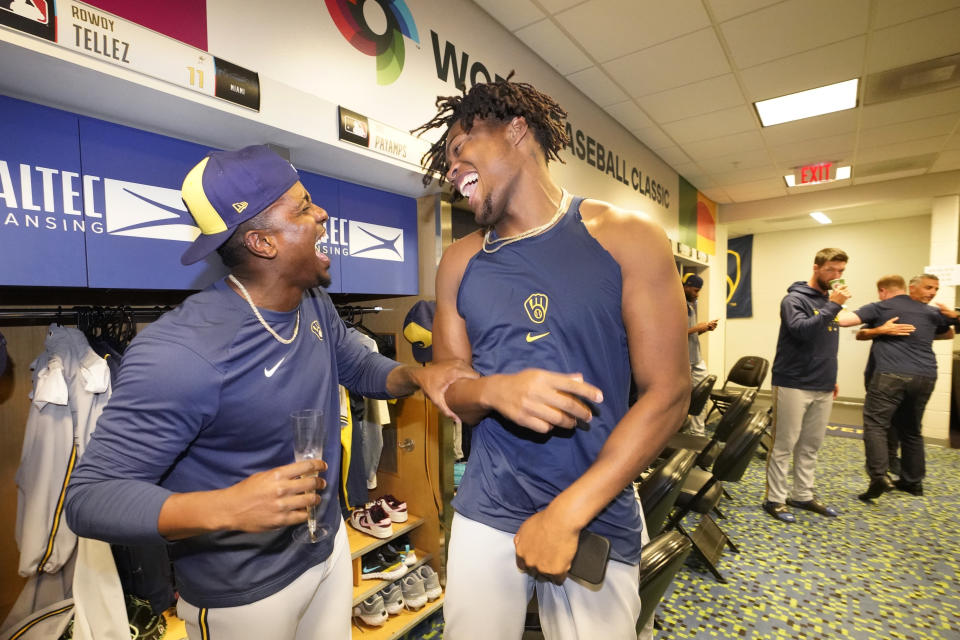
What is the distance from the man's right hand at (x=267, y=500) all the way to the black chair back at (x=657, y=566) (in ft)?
2.68

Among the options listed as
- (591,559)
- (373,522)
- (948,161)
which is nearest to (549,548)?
(591,559)

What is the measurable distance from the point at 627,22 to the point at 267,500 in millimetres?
3150

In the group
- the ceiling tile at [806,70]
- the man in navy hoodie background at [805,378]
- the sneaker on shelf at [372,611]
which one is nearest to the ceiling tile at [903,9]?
the ceiling tile at [806,70]

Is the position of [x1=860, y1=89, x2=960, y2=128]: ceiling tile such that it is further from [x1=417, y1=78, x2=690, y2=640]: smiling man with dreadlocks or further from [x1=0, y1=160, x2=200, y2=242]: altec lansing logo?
[x1=0, y1=160, x2=200, y2=242]: altec lansing logo

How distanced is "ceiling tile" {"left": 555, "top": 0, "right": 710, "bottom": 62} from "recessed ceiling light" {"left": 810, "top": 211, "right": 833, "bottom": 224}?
534 centimetres

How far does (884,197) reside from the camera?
19.8 feet

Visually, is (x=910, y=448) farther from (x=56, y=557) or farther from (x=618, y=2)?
(x=56, y=557)

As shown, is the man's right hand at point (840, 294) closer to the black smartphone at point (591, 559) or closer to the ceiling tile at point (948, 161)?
the black smartphone at point (591, 559)

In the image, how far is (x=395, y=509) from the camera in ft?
7.54

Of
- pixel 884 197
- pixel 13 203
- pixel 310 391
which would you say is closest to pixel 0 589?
pixel 13 203

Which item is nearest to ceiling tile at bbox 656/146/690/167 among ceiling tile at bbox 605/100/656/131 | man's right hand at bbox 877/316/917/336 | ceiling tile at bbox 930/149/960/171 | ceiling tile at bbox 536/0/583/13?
ceiling tile at bbox 605/100/656/131

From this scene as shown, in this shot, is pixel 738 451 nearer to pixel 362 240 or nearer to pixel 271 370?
pixel 362 240

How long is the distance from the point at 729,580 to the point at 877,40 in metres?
3.56

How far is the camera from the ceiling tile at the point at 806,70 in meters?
3.08
